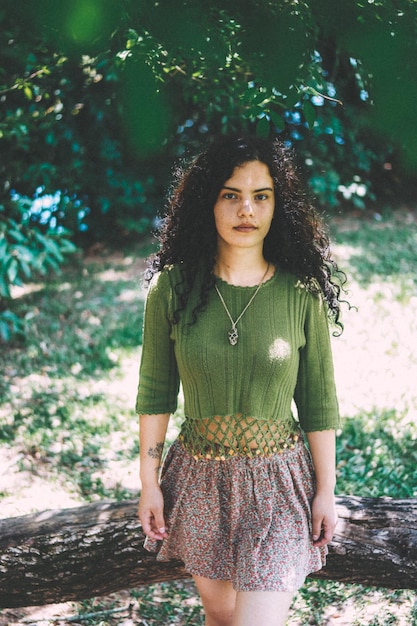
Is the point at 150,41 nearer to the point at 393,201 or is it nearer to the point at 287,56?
the point at 287,56

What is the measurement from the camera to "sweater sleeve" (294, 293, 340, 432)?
2.12 meters

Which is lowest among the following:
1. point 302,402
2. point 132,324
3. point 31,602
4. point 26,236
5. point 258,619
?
point 31,602

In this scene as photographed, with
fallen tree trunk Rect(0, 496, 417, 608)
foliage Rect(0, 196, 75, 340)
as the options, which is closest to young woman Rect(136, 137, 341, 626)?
fallen tree trunk Rect(0, 496, 417, 608)

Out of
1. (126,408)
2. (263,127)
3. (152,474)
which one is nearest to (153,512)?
(152,474)

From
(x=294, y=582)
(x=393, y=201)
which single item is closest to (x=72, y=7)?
(x=294, y=582)

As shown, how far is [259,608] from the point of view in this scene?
189 centimetres

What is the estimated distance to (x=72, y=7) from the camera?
860 millimetres

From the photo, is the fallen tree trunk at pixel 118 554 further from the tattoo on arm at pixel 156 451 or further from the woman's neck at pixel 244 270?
the woman's neck at pixel 244 270

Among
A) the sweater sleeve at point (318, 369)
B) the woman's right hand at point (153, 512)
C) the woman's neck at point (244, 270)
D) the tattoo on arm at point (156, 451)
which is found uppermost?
the woman's neck at point (244, 270)

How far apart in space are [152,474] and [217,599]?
1.38 feet

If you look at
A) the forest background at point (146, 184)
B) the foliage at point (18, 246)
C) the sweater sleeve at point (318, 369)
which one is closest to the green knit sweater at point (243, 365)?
the sweater sleeve at point (318, 369)

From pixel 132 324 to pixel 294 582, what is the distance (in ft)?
14.6

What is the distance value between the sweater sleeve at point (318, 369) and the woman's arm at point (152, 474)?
45 cm

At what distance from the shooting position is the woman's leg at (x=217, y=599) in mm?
2143
